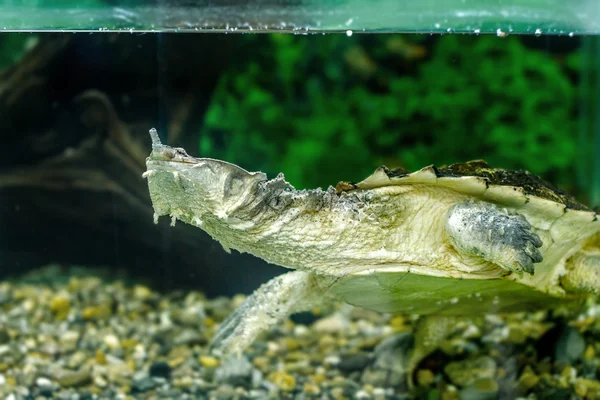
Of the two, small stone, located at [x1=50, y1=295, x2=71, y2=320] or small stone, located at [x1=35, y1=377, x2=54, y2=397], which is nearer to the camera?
small stone, located at [x1=35, y1=377, x2=54, y2=397]

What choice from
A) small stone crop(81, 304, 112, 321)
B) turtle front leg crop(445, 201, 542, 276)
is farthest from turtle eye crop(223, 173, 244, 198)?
small stone crop(81, 304, 112, 321)

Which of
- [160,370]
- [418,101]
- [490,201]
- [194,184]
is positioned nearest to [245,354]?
[160,370]

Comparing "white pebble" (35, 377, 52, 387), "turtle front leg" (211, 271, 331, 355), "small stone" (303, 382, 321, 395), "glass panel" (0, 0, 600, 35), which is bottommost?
"small stone" (303, 382, 321, 395)

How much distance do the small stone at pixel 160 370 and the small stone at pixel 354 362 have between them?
911 mm

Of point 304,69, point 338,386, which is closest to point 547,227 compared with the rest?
point 338,386

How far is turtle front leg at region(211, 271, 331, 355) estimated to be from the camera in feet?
8.39

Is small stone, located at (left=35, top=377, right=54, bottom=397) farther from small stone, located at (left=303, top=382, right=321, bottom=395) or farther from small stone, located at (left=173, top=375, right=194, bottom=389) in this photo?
small stone, located at (left=303, top=382, right=321, bottom=395)

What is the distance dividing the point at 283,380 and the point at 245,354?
1.02 ft

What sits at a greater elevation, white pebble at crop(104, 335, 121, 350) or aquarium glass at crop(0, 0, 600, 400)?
aquarium glass at crop(0, 0, 600, 400)

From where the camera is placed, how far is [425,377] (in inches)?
120

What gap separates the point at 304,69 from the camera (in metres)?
5.57

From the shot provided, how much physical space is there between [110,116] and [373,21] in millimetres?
1619

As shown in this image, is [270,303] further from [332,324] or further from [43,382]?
[43,382]

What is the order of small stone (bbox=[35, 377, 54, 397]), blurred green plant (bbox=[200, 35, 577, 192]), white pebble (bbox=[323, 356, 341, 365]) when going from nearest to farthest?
small stone (bbox=[35, 377, 54, 397])
white pebble (bbox=[323, 356, 341, 365])
blurred green plant (bbox=[200, 35, 577, 192])
